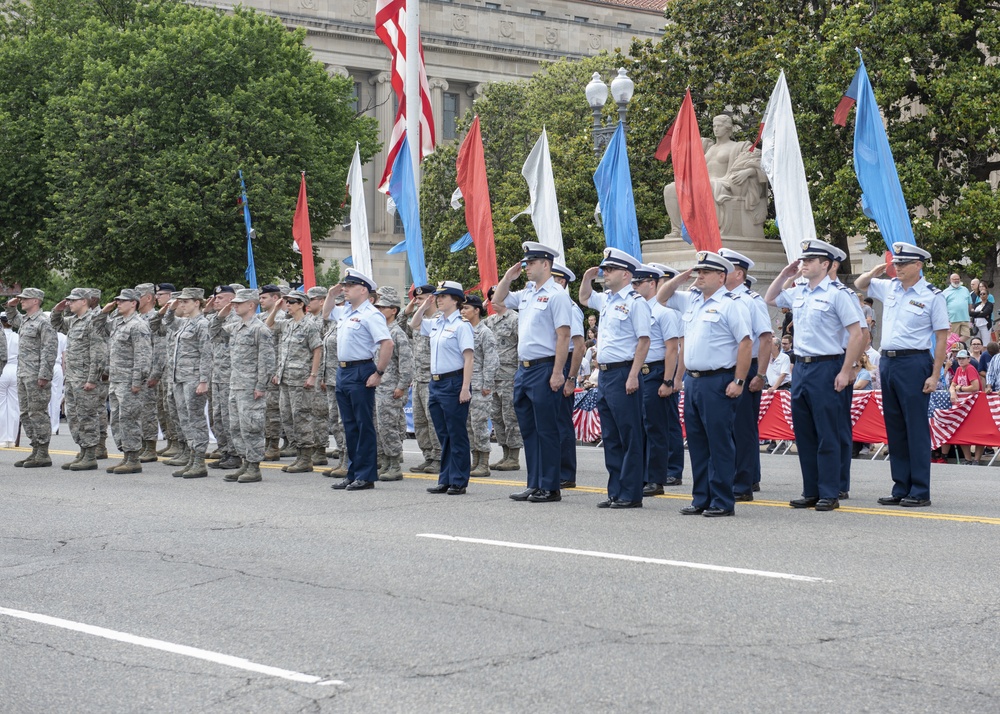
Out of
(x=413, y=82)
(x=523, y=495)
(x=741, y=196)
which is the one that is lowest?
(x=523, y=495)

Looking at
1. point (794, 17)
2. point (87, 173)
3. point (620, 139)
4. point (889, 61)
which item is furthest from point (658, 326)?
point (87, 173)

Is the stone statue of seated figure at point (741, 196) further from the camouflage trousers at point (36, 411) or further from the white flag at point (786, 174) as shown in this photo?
the camouflage trousers at point (36, 411)

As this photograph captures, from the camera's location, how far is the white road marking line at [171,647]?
5.50m

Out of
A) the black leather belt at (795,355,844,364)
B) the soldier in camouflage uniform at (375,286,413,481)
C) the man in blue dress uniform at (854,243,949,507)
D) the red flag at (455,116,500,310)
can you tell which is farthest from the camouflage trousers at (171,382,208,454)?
the man in blue dress uniform at (854,243,949,507)

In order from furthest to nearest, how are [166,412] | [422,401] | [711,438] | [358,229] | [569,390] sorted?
1. [358,229]
2. [166,412]
3. [422,401]
4. [569,390]
5. [711,438]

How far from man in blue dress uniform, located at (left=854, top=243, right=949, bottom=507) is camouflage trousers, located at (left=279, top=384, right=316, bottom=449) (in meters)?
6.98

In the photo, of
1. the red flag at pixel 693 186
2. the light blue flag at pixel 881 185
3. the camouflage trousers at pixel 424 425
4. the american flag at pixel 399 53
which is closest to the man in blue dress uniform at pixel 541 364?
the camouflage trousers at pixel 424 425

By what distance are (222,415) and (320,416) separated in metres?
1.22

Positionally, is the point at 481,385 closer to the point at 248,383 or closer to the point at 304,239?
the point at 248,383

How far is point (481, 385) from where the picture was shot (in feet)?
48.4

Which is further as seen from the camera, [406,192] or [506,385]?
[406,192]

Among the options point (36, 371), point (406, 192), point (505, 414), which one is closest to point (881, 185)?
point (505, 414)

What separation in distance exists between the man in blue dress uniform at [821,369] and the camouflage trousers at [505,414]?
18.1 feet

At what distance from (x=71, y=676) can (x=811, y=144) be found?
24527 millimetres
